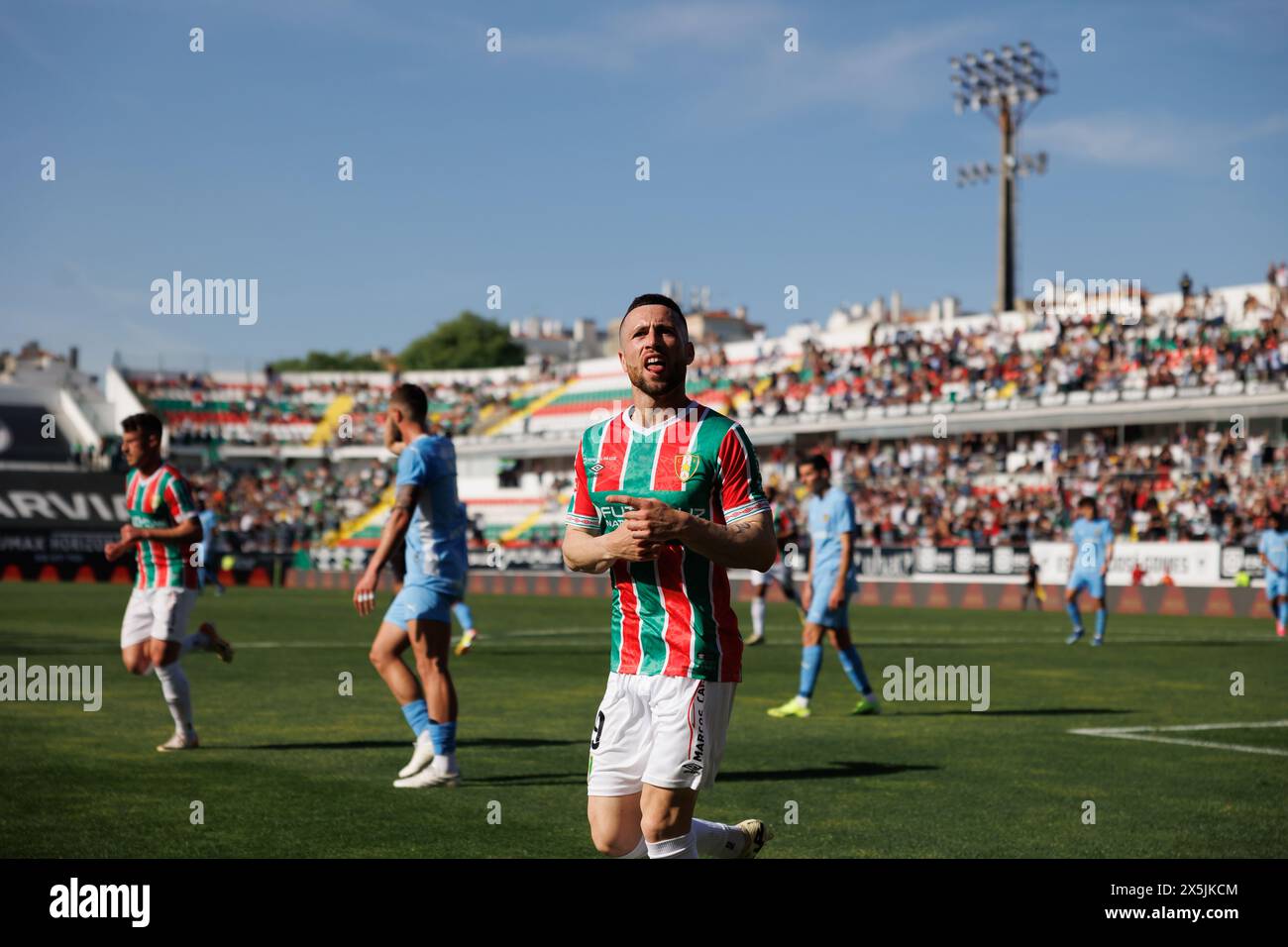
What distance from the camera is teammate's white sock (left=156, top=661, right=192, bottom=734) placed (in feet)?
35.4

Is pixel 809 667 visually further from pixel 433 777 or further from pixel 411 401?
pixel 411 401

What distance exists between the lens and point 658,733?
493cm

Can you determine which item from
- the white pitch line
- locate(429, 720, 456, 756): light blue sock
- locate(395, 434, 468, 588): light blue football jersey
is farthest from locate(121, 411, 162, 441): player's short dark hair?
the white pitch line

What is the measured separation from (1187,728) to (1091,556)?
10.4 metres

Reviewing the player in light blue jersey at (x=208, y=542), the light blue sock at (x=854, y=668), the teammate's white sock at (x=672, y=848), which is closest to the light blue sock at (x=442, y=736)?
the teammate's white sock at (x=672, y=848)

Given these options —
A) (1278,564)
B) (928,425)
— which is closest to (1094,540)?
(1278,564)

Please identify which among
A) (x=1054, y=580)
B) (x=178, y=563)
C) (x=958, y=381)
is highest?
(x=958, y=381)

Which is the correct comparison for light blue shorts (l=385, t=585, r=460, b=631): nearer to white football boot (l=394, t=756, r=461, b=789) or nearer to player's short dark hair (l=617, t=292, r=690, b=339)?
white football boot (l=394, t=756, r=461, b=789)

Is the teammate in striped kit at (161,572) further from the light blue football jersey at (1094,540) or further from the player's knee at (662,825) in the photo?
the light blue football jersey at (1094,540)

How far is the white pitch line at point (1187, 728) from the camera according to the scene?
11492mm
